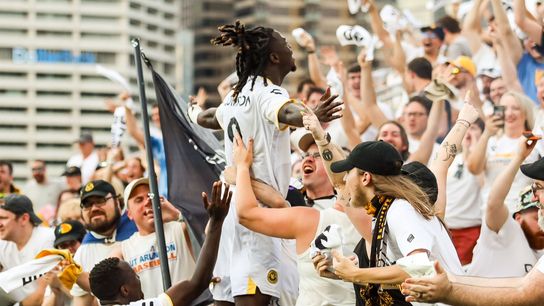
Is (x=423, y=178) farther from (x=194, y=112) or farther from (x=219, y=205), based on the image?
(x=194, y=112)

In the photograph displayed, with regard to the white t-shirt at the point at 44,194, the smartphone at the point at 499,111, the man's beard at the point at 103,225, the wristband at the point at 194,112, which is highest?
the wristband at the point at 194,112

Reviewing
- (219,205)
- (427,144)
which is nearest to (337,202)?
(219,205)

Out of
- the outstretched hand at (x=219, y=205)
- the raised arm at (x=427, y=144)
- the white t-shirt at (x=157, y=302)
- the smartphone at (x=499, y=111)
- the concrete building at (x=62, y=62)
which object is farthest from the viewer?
the concrete building at (x=62, y=62)

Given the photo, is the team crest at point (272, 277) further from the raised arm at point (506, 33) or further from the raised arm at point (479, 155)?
the raised arm at point (506, 33)

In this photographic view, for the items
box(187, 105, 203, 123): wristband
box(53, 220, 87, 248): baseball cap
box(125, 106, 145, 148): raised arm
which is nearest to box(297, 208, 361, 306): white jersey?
box(187, 105, 203, 123): wristband

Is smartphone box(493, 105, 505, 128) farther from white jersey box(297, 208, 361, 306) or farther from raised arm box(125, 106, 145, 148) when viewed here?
raised arm box(125, 106, 145, 148)

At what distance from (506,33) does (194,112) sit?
424 cm

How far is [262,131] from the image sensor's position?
9109 millimetres

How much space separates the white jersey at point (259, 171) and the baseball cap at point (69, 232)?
3.08 m

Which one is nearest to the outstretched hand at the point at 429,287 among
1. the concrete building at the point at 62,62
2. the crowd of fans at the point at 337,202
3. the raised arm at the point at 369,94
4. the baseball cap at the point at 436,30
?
the crowd of fans at the point at 337,202

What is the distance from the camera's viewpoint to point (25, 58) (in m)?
117

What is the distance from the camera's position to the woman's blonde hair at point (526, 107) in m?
11.8

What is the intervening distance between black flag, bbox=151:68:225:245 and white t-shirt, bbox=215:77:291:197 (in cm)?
143

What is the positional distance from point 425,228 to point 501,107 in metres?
4.11
